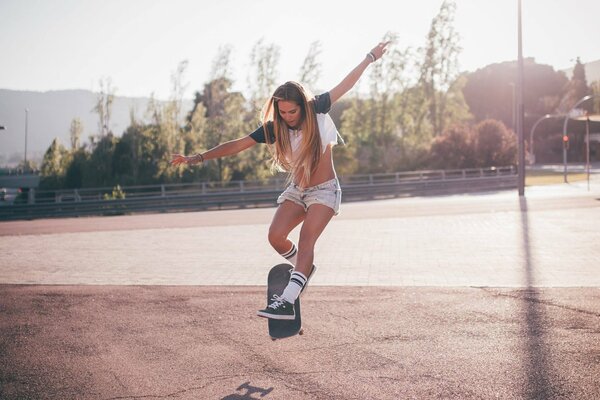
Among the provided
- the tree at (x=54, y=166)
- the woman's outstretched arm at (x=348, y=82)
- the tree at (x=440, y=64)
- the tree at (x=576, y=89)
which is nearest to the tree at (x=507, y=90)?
the tree at (x=576, y=89)

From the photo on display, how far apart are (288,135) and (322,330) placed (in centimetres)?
190

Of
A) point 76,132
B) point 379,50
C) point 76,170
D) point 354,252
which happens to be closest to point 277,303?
point 379,50

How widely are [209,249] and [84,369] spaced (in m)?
8.30

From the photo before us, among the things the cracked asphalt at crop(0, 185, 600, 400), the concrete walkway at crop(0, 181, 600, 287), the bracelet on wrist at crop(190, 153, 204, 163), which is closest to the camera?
the cracked asphalt at crop(0, 185, 600, 400)

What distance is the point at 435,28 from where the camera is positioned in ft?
187

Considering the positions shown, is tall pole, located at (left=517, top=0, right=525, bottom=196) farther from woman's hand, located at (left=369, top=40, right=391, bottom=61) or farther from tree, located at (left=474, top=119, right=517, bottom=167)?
woman's hand, located at (left=369, top=40, right=391, bottom=61)

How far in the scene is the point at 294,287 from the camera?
494 cm

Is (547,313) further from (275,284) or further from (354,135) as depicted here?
(354,135)

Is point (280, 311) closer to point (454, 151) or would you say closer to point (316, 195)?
point (316, 195)

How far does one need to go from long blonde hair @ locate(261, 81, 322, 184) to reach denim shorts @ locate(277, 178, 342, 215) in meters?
0.11

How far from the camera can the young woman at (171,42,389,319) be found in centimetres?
495

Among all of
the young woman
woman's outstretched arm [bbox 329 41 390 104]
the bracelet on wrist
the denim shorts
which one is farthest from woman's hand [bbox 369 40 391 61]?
the bracelet on wrist

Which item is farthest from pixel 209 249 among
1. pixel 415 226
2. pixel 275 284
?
pixel 275 284

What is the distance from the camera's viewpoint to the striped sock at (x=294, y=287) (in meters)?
4.89
